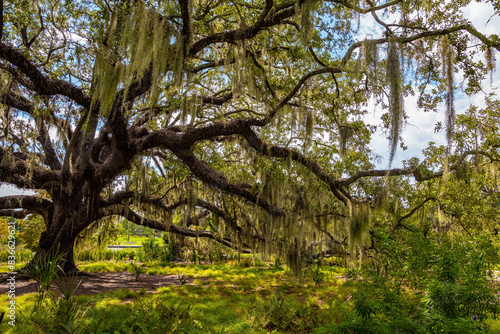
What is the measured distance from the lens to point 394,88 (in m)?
3.68

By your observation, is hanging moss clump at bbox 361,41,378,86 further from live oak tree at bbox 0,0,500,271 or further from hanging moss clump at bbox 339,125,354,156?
hanging moss clump at bbox 339,125,354,156

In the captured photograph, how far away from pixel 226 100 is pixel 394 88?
4094 mm

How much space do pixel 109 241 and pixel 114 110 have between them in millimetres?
8507

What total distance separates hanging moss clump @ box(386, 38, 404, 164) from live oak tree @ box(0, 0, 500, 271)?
2cm

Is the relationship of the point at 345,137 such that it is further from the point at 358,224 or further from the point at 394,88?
the point at 394,88

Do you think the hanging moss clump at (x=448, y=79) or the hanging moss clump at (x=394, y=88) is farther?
the hanging moss clump at (x=448, y=79)

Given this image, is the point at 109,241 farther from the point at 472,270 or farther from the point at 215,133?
the point at 472,270

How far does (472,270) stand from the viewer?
10.9 feet

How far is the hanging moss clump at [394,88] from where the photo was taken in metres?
3.67

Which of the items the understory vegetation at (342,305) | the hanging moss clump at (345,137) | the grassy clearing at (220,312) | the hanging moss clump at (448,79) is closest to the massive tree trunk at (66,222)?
the understory vegetation at (342,305)

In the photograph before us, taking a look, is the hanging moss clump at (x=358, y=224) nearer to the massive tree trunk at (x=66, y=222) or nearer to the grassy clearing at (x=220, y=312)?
the grassy clearing at (x=220, y=312)

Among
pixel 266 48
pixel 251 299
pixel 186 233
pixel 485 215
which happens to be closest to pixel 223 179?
pixel 251 299

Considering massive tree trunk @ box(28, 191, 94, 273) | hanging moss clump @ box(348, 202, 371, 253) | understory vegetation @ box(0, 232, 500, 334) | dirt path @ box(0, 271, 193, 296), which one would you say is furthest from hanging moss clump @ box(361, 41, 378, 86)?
massive tree trunk @ box(28, 191, 94, 273)

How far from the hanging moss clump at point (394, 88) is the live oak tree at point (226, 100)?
0.06ft
